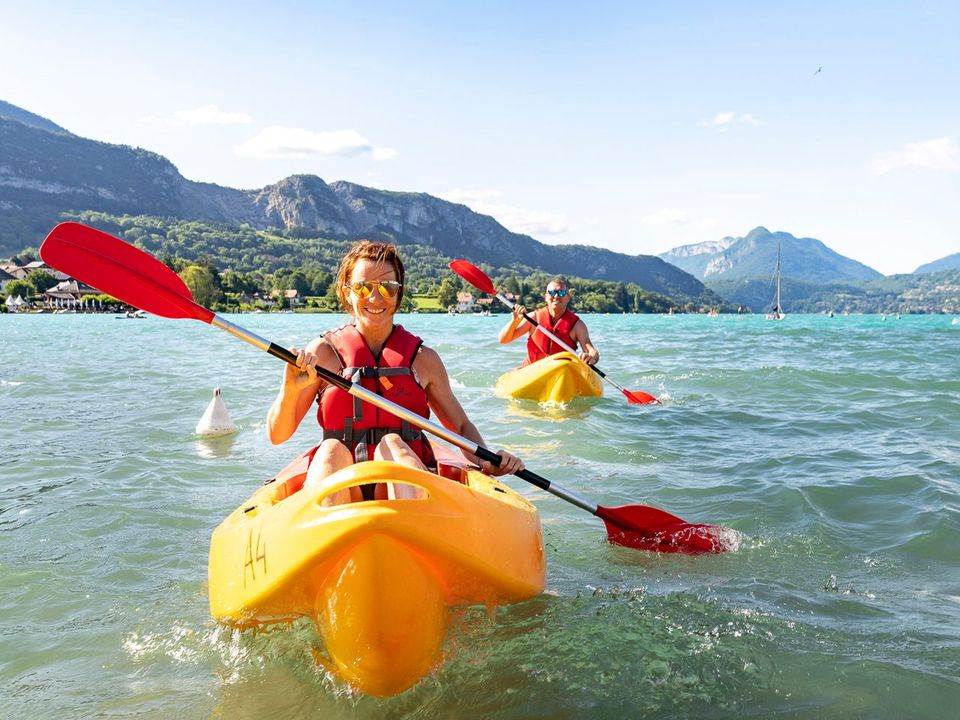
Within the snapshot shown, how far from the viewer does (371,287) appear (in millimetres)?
3217

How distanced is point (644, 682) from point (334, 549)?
4.49 ft

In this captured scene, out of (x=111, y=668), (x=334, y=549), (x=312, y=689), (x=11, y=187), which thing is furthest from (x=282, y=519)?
(x=11, y=187)

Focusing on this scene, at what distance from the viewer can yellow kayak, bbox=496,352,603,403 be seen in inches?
360

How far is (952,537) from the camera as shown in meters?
4.15

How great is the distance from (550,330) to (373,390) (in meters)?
6.71

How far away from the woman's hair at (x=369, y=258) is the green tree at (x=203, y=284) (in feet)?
278

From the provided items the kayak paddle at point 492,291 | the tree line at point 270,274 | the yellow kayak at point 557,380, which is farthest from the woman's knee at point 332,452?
the tree line at point 270,274

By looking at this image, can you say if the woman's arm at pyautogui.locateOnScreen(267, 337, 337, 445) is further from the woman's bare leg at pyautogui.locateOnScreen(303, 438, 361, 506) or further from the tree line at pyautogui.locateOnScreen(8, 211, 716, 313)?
the tree line at pyautogui.locateOnScreen(8, 211, 716, 313)

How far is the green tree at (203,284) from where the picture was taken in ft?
273

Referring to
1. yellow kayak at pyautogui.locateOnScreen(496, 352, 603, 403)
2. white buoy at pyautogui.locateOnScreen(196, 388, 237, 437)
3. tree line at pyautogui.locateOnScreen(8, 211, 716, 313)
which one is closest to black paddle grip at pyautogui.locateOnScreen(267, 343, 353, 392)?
white buoy at pyautogui.locateOnScreen(196, 388, 237, 437)

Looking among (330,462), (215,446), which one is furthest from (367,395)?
(215,446)

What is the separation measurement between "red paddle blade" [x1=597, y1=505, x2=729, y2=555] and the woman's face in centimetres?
184

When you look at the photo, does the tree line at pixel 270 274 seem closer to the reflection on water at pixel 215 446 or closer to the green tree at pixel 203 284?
the green tree at pixel 203 284

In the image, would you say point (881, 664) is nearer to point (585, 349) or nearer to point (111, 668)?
point (111, 668)
